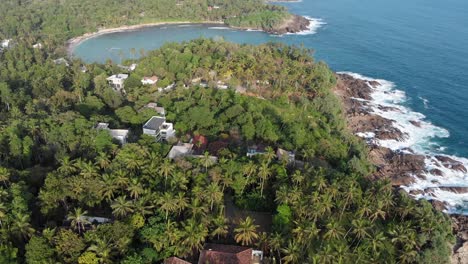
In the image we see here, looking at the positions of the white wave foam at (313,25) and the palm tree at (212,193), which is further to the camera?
the white wave foam at (313,25)

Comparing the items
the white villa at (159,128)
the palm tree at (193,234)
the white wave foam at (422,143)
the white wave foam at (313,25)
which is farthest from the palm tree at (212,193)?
the white wave foam at (313,25)

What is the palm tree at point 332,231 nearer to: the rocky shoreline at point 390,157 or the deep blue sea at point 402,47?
the rocky shoreline at point 390,157

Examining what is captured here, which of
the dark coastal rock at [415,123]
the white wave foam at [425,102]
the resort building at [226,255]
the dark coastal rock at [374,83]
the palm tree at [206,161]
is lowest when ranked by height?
the dark coastal rock at [415,123]

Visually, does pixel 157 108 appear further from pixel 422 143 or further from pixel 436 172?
pixel 422 143

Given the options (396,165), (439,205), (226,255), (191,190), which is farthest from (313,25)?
(226,255)

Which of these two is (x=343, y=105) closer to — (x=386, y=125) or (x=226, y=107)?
(x=386, y=125)

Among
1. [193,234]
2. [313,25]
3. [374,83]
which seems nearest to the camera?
[193,234]
